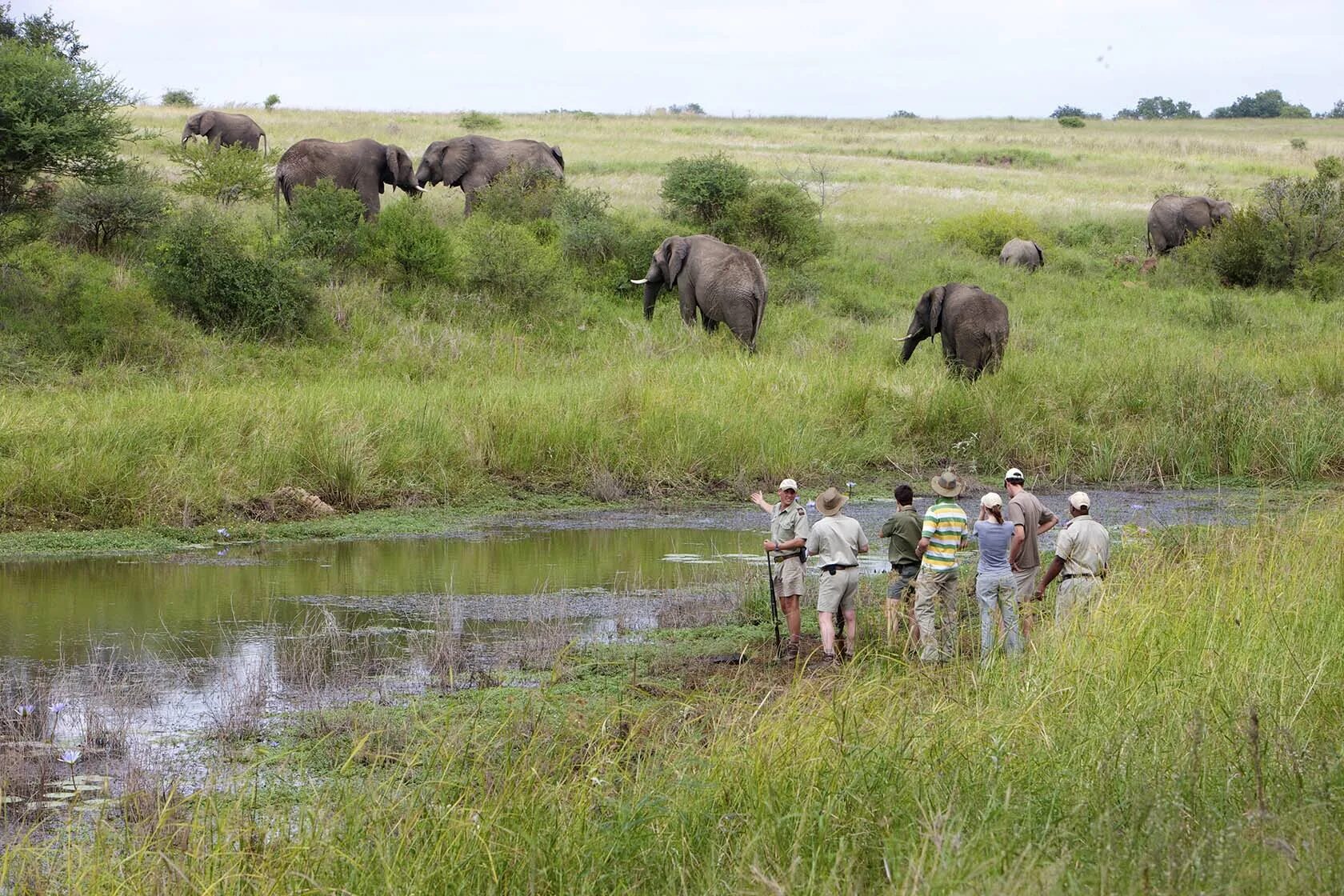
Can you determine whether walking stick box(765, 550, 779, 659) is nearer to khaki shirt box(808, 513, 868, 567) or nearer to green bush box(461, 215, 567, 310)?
khaki shirt box(808, 513, 868, 567)

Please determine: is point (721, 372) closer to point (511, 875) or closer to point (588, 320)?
point (588, 320)

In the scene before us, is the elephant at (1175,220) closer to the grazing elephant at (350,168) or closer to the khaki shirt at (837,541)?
the grazing elephant at (350,168)

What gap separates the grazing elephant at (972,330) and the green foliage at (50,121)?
39.0ft

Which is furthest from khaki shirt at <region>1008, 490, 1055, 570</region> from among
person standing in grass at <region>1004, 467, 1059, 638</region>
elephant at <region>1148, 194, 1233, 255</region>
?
elephant at <region>1148, 194, 1233, 255</region>

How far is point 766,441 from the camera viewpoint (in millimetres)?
17266

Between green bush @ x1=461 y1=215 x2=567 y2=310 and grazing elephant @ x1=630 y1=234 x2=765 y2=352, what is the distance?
4.94ft

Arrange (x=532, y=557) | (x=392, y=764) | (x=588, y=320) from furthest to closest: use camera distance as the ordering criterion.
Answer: (x=588, y=320) < (x=532, y=557) < (x=392, y=764)

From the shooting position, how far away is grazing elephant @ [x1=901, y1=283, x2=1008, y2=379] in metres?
19.9

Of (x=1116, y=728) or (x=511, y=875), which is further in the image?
(x=1116, y=728)

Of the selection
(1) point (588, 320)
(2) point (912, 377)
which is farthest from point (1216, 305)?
(1) point (588, 320)

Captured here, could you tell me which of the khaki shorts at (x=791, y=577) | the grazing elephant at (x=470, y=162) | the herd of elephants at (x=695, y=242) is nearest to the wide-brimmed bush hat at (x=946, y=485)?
the khaki shorts at (x=791, y=577)

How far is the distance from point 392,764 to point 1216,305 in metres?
21.9

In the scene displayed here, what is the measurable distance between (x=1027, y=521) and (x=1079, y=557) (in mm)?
417

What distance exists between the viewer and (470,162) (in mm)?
29078
